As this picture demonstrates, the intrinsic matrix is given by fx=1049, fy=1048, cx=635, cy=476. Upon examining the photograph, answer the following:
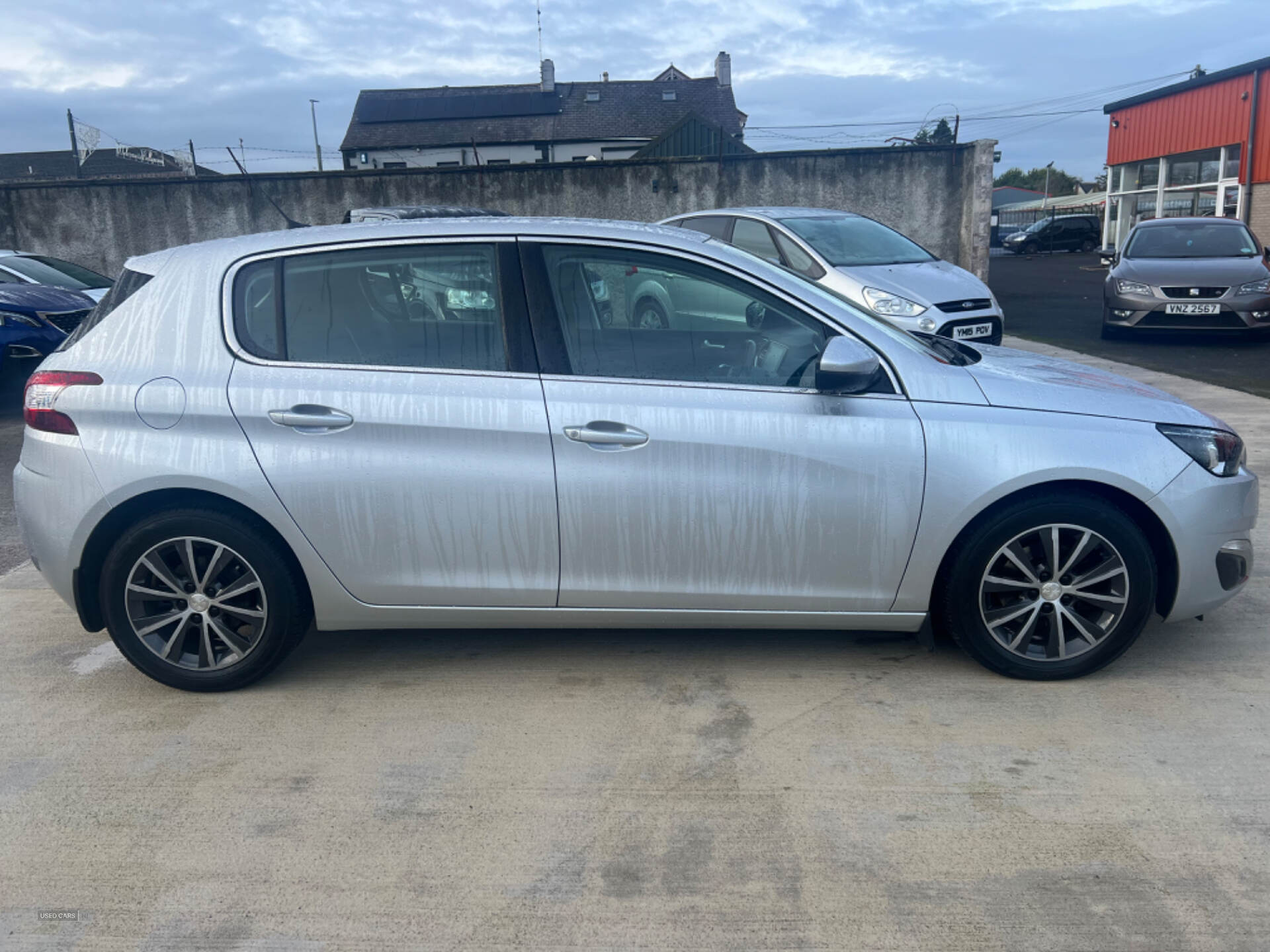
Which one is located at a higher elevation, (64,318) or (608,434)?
(64,318)

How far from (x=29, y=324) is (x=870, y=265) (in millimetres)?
8063

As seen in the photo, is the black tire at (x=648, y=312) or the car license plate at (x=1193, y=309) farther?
the car license plate at (x=1193, y=309)

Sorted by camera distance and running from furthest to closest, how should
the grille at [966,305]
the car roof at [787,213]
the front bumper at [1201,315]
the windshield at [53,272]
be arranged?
1. the front bumper at [1201,315]
2. the windshield at [53,272]
3. the car roof at [787,213]
4. the grille at [966,305]

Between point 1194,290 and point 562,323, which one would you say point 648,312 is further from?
point 1194,290

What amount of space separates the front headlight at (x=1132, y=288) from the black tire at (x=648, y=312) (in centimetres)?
1119

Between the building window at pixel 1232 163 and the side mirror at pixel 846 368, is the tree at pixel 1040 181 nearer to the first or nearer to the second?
the building window at pixel 1232 163

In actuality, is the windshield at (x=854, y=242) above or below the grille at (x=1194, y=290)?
above

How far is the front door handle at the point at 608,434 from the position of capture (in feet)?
11.5

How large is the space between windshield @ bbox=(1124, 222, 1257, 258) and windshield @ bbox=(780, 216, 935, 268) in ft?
15.7

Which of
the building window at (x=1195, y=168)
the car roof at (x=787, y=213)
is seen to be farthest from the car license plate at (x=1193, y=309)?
the building window at (x=1195, y=168)

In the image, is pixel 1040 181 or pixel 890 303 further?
pixel 1040 181

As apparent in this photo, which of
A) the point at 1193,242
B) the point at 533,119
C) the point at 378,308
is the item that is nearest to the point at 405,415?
the point at 378,308

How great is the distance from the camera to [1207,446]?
12.1ft

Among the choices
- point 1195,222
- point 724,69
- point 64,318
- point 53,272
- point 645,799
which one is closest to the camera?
point 645,799
